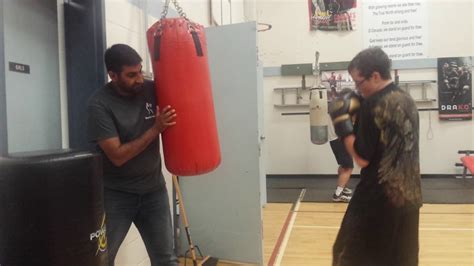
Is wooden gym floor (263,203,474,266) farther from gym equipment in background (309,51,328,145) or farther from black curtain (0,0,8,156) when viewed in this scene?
black curtain (0,0,8,156)

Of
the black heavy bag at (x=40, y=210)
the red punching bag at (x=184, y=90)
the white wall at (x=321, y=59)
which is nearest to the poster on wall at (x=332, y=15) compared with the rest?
the white wall at (x=321, y=59)

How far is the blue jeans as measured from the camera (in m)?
1.90

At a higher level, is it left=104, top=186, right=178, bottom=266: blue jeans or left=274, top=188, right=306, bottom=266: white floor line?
left=104, top=186, right=178, bottom=266: blue jeans

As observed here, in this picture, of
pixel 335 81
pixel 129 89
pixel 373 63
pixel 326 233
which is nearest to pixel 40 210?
pixel 129 89

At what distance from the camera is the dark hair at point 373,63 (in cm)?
186

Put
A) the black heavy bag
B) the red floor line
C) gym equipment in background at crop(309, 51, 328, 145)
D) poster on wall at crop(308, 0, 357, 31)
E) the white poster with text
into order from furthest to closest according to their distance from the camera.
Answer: poster on wall at crop(308, 0, 357, 31) → the white poster with text → gym equipment in background at crop(309, 51, 328, 145) → the red floor line → the black heavy bag

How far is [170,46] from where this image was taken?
183 centimetres

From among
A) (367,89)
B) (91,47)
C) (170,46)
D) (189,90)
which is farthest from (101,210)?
(367,89)

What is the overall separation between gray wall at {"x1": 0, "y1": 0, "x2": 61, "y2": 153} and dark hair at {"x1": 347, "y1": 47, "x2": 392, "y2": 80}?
1.55 m

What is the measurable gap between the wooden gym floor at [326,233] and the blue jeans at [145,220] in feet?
4.50

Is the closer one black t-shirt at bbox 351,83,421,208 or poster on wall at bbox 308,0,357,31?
black t-shirt at bbox 351,83,421,208

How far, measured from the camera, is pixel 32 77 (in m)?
1.94

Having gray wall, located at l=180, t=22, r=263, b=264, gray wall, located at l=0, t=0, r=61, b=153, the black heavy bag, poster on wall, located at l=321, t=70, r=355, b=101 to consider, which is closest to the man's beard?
gray wall, located at l=0, t=0, r=61, b=153

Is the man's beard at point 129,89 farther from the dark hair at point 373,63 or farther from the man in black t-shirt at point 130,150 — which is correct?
the dark hair at point 373,63
